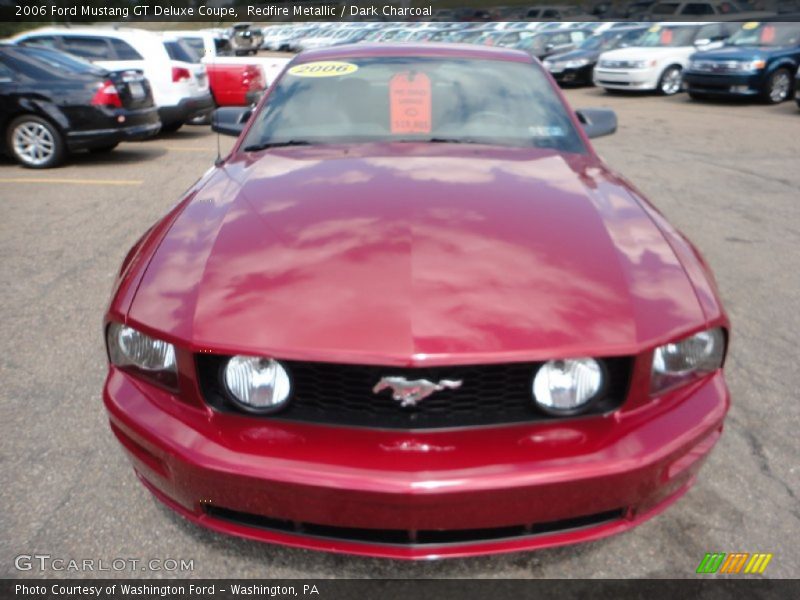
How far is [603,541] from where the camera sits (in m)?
2.42

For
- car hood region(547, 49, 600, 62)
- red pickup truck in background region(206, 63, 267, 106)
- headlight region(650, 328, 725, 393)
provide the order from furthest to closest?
1. car hood region(547, 49, 600, 62)
2. red pickup truck in background region(206, 63, 267, 106)
3. headlight region(650, 328, 725, 393)

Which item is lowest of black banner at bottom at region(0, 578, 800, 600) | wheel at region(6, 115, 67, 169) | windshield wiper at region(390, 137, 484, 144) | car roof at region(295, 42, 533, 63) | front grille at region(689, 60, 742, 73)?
front grille at region(689, 60, 742, 73)

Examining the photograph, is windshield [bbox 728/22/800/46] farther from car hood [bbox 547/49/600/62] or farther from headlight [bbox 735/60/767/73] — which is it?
car hood [bbox 547/49/600/62]

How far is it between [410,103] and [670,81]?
15.7 meters

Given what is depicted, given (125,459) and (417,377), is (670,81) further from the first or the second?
(417,377)

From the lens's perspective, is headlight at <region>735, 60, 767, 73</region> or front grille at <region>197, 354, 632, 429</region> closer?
front grille at <region>197, 354, 632, 429</region>

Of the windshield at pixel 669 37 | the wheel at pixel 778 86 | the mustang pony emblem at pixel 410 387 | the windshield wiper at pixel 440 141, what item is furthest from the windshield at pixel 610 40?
the mustang pony emblem at pixel 410 387

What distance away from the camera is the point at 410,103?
11.4 feet

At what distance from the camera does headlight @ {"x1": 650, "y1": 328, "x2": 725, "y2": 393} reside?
2.05 meters

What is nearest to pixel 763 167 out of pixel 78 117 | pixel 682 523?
pixel 682 523

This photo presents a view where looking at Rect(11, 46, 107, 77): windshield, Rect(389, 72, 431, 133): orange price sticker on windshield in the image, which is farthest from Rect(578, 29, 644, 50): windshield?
Rect(389, 72, 431, 133): orange price sticker on windshield

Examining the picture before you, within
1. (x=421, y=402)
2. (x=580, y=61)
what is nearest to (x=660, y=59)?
(x=580, y=61)

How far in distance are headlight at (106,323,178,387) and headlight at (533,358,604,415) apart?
994 mm

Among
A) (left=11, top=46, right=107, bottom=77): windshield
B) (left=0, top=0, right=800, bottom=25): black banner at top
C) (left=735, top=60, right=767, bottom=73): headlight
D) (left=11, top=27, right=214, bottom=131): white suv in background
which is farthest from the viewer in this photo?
(left=0, top=0, right=800, bottom=25): black banner at top
